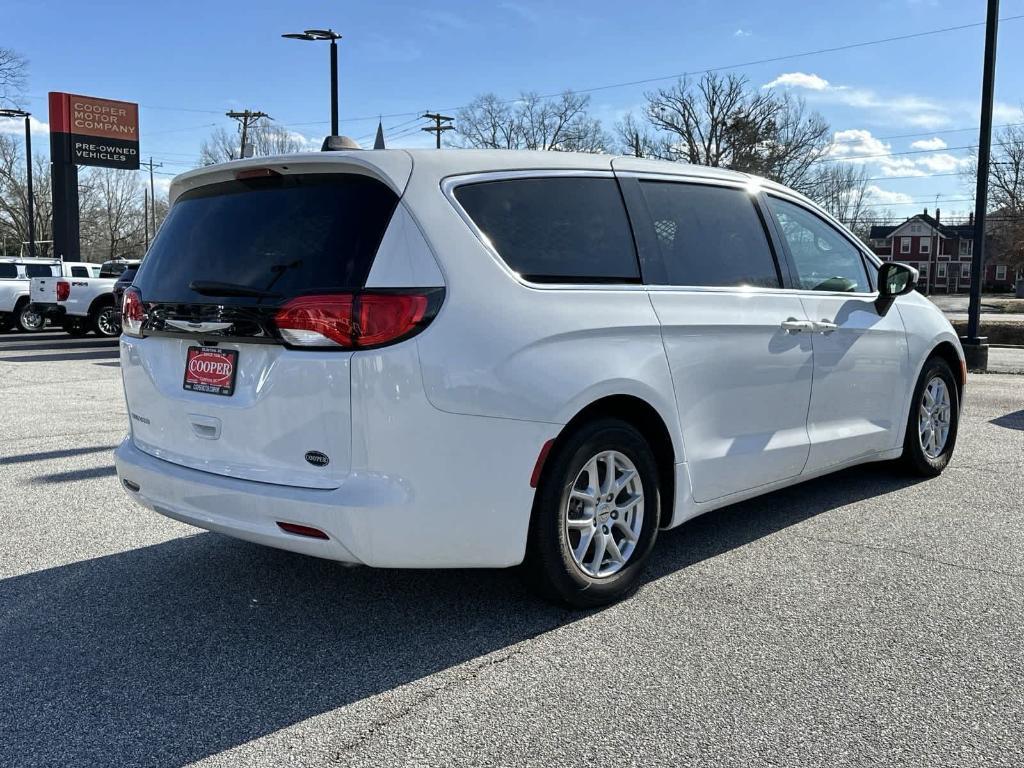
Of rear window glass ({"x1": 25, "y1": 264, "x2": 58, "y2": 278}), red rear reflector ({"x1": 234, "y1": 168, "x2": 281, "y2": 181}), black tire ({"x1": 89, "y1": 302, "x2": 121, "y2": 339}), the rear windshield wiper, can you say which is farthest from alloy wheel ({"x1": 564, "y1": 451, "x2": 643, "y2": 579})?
rear window glass ({"x1": 25, "y1": 264, "x2": 58, "y2": 278})

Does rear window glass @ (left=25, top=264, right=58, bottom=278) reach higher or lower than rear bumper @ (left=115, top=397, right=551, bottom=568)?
higher

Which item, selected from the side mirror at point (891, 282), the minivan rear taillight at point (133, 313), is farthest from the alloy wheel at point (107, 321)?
the side mirror at point (891, 282)

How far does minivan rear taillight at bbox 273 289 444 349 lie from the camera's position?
309cm

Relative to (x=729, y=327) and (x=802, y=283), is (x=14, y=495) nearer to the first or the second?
(x=729, y=327)

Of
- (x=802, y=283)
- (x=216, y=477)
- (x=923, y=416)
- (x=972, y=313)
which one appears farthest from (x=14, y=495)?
(x=972, y=313)

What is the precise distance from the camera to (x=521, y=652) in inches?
130

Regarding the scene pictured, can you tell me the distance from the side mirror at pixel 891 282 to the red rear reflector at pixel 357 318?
3247mm

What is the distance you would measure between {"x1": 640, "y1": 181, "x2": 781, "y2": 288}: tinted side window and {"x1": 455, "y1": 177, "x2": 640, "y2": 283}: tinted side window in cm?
26

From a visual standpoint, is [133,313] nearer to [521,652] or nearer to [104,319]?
[521,652]

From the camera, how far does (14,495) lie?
18.4 feet

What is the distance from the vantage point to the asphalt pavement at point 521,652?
105 inches

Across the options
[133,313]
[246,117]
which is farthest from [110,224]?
[133,313]

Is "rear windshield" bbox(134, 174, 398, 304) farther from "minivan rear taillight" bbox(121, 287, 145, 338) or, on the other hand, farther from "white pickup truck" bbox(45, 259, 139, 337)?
"white pickup truck" bbox(45, 259, 139, 337)

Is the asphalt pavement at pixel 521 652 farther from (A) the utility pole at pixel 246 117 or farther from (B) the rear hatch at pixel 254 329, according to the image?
(A) the utility pole at pixel 246 117
